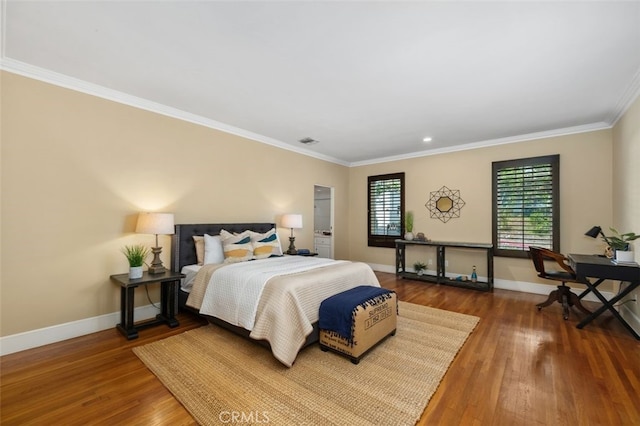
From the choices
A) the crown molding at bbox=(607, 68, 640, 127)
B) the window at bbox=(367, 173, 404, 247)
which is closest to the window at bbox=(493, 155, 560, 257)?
the crown molding at bbox=(607, 68, 640, 127)

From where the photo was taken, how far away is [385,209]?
6.36 m

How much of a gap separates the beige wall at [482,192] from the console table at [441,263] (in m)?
0.24

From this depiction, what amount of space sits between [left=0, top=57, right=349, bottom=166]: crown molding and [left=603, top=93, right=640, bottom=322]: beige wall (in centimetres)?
482

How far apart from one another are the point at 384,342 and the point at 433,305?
5.05 feet

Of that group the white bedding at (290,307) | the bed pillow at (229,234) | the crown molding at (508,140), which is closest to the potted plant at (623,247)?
the crown molding at (508,140)

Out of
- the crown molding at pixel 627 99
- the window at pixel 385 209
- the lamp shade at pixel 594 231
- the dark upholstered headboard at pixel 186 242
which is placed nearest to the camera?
the crown molding at pixel 627 99

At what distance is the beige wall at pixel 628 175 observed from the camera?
3.06 metres

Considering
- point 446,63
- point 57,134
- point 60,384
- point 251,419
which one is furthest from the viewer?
point 57,134

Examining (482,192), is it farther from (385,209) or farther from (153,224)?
(153,224)

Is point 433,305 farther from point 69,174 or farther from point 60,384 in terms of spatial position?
point 69,174

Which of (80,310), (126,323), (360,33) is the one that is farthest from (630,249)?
(80,310)

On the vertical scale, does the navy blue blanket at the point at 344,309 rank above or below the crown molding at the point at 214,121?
below

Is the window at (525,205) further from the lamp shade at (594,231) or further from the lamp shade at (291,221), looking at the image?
the lamp shade at (291,221)

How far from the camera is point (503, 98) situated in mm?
3230
